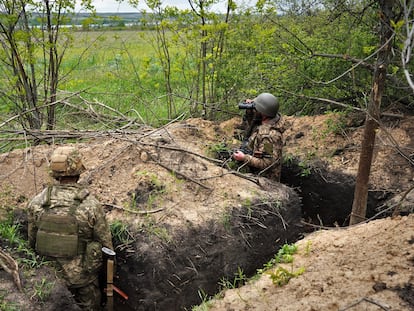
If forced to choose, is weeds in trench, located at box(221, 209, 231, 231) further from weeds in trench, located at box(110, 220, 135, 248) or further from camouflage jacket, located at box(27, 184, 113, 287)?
camouflage jacket, located at box(27, 184, 113, 287)

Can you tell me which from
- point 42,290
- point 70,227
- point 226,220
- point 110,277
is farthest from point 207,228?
point 42,290

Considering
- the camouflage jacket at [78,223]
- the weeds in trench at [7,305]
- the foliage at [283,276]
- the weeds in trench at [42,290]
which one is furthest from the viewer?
the camouflage jacket at [78,223]

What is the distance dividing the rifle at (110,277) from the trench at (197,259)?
0.25 metres

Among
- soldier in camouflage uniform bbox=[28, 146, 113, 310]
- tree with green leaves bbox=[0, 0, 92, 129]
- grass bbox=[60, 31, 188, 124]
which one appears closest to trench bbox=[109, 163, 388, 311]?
soldier in camouflage uniform bbox=[28, 146, 113, 310]

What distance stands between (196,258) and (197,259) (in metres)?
0.02

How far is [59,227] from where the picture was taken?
13.7 feet

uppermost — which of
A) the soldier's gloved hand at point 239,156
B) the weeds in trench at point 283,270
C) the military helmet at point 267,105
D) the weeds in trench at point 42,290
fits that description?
the military helmet at point 267,105

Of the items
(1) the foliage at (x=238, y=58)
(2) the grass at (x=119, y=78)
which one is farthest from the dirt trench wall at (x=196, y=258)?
(2) the grass at (x=119, y=78)

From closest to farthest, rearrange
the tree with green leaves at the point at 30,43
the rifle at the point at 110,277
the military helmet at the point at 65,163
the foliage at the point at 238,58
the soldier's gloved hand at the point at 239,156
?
the military helmet at the point at 65,163 → the rifle at the point at 110,277 → the soldier's gloved hand at the point at 239,156 → the tree with green leaves at the point at 30,43 → the foliage at the point at 238,58

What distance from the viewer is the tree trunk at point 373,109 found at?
4141 mm

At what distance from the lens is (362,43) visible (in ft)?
21.6

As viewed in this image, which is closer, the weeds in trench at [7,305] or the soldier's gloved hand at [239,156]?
the weeds in trench at [7,305]

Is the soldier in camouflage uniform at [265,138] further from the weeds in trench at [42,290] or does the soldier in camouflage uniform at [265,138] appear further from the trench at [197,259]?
the weeds in trench at [42,290]

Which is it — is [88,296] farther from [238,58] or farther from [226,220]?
[238,58]
